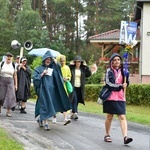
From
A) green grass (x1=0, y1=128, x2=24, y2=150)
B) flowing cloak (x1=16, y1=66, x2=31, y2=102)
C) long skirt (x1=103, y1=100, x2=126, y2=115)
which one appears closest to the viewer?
green grass (x1=0, y1=128, x2=24, y2=150)

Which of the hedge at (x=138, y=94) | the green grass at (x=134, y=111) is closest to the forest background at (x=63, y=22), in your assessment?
the hedge at (x=138, y=94)

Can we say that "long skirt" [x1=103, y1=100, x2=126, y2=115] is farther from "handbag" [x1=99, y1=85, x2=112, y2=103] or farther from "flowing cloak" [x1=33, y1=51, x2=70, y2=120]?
"flowing cloak" [x1=33, y1=51, x2=70, y2=120]

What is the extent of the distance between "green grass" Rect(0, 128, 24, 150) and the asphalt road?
0.14 meters

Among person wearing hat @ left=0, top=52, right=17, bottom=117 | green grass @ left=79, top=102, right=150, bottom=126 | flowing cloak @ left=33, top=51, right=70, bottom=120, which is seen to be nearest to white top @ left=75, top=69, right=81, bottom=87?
person wearing hat @ left=0, top=52, right=17, bottom=117

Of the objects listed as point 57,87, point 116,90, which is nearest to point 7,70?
point 57,87

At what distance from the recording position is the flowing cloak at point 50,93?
8844 mm

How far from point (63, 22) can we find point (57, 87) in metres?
45.2

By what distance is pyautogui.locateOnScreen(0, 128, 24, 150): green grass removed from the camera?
613 centimetres

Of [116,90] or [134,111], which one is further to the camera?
[134,111]

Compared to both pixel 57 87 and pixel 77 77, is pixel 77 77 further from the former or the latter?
pixel 57 87

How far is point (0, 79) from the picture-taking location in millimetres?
10938

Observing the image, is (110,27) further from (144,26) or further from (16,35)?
(144,26)

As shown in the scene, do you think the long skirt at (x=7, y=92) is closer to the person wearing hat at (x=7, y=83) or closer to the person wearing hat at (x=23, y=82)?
the person wearing hat at (x=7, y=83)

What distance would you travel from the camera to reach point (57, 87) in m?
9.20
